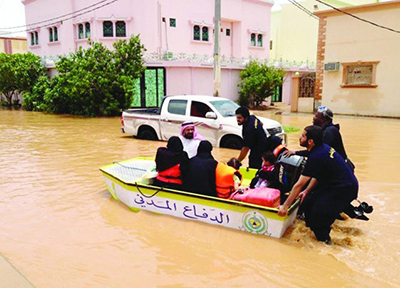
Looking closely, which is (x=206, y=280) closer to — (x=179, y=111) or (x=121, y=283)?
(x=121, y=283)

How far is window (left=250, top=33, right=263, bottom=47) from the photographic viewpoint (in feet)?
103

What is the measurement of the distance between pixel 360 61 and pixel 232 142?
41.5 feet

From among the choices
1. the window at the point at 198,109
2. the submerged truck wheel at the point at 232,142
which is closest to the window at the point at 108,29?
the window at the point at 198,109

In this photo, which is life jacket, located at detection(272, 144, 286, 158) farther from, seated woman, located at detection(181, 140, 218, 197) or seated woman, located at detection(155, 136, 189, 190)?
seated woman, located at detection(155, 136, 189, 190)

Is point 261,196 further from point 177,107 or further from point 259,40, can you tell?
point 259,40

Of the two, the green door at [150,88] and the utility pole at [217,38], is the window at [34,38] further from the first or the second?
the utility pole at [217,38]

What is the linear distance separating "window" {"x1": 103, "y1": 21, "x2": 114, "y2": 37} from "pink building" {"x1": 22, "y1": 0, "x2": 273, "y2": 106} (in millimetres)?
39

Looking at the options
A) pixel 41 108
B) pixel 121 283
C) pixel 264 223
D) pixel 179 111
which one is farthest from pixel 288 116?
pixel 121 283

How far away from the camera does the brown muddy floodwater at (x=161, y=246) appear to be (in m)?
4.28

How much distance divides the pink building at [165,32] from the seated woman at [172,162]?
17394 mm

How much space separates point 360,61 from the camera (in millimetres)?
19719

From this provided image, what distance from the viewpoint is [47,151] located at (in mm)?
11297

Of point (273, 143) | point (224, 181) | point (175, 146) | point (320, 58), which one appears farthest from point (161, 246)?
point (320, 58)

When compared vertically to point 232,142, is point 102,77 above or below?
above
